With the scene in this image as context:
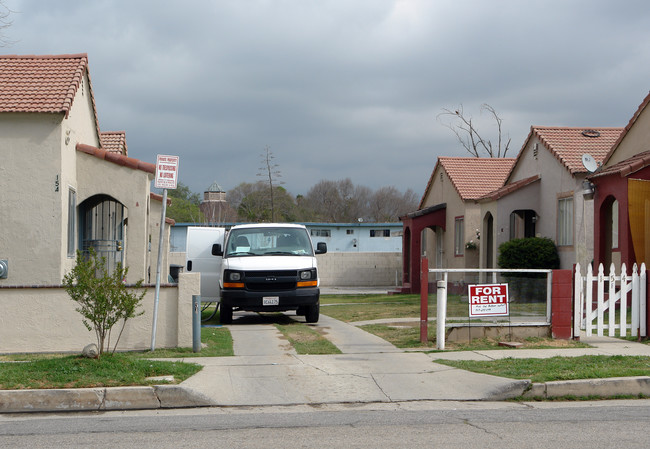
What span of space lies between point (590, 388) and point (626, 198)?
30.0ft

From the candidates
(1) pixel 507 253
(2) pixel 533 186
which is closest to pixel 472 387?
(1) pixel 507 253

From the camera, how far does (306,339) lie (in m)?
13.4

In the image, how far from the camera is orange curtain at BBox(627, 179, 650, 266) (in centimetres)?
1614

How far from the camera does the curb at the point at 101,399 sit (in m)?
8.33

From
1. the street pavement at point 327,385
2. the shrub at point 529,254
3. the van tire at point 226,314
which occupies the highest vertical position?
the shrub at point 529,254

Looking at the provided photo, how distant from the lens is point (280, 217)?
69.8m

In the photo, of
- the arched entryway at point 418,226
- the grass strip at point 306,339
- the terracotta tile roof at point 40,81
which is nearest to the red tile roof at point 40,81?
the terracotta tile roof at point 40,81

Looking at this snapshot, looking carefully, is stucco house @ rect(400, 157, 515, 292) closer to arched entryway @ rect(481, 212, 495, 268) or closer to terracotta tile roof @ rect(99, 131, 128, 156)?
arched entryway @ rect(481, 212, 495, 268)

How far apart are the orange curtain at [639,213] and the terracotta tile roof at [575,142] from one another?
5.67 m

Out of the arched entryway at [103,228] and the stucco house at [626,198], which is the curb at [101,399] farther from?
the stucco house at [626,198]

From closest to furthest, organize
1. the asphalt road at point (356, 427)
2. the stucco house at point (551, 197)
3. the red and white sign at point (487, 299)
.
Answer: the asphalt road at point (356, 427) < the red and white sign at point (487, 299) < the stucco house at point (551, 197)

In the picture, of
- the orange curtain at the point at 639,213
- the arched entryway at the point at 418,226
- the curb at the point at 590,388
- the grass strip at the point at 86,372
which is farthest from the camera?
the arched entryway at the point at 418,226

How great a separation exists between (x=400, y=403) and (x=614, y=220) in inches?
526

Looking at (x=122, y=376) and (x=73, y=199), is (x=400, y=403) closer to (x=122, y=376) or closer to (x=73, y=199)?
(x=122, y=376)
